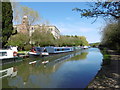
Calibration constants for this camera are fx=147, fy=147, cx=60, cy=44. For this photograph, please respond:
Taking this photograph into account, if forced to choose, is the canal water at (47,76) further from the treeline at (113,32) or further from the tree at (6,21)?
the treeline at (113,32)

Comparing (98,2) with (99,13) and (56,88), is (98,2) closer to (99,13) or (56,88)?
(99,13)

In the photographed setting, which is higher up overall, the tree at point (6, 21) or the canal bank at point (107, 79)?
the tree at point (6, 21)

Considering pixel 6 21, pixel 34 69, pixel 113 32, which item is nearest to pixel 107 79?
pixel 34 69

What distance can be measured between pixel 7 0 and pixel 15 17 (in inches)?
378

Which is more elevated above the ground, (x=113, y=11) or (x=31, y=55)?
(x=113, y=11)

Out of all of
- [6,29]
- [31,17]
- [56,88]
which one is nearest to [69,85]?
[56,88]

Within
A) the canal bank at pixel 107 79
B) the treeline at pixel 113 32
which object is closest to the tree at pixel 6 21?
the canal bank at pixel 107 79

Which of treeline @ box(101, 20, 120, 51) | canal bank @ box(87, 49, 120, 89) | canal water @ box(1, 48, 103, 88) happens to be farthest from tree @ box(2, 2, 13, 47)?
treeline @ box(101, 20, 120, 51)

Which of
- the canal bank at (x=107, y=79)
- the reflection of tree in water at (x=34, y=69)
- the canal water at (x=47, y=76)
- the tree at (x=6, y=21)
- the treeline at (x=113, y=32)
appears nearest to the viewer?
the canal bank at (x=107, y=79)

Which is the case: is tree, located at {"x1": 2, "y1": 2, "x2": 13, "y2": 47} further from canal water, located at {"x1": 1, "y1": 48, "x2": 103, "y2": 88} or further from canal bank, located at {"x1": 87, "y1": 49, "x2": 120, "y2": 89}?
canal bank, located at {"x1": 87, "y1": 49, "x2": 120, "y2": 89}

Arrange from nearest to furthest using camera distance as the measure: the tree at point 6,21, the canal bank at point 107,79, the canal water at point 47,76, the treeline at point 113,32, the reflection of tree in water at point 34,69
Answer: the canal bank at point 107,79
the canal water at point 47,76
the reflection of tree in water at point 34,69
the tree at point 6,21
the treeline at point 113,32

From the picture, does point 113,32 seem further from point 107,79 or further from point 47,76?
point 107,79

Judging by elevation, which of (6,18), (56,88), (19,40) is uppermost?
(6,18)

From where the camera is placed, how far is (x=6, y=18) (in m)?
21.5
